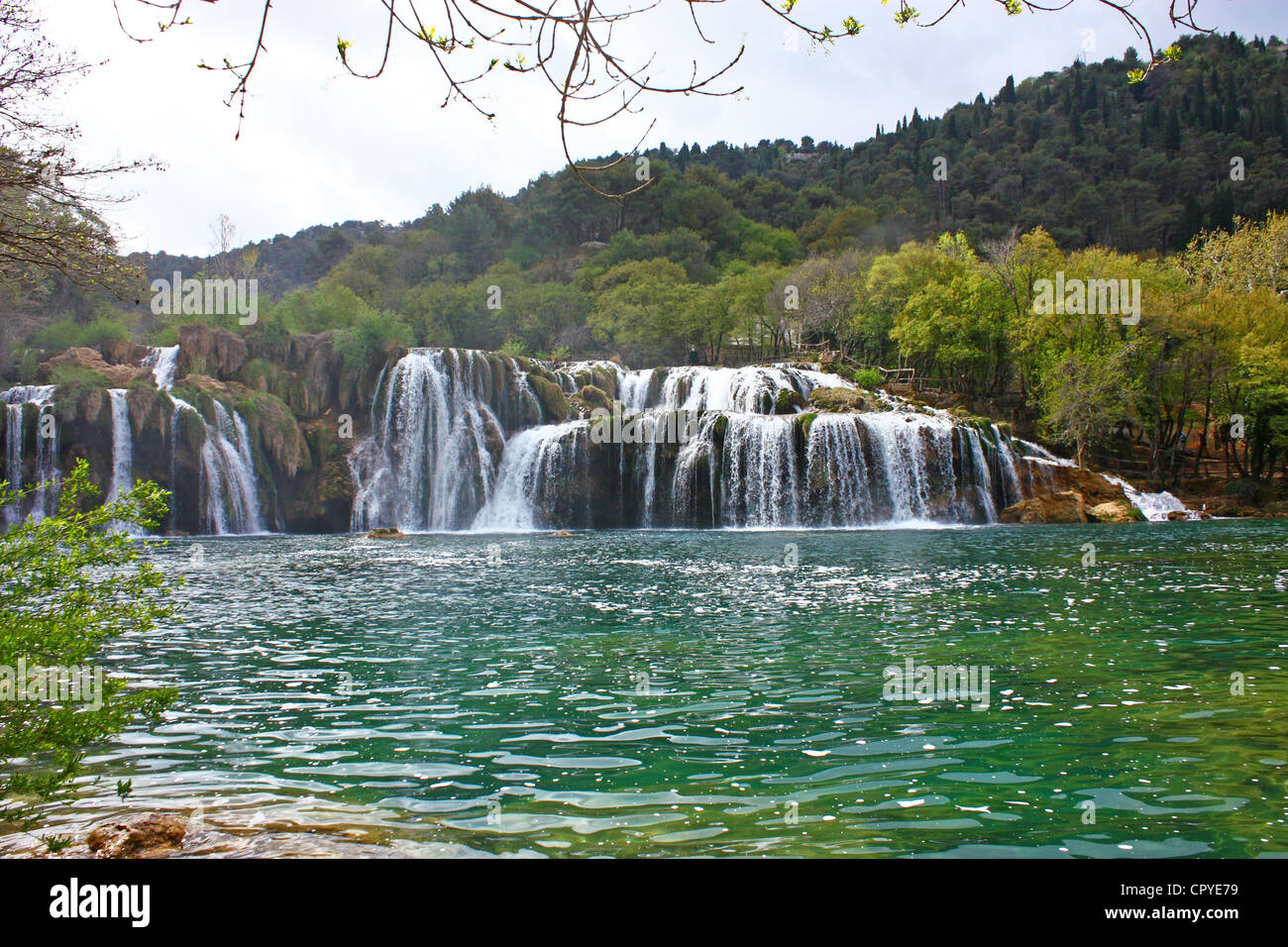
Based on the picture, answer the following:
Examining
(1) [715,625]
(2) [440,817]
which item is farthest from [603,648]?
(2) [440,817]

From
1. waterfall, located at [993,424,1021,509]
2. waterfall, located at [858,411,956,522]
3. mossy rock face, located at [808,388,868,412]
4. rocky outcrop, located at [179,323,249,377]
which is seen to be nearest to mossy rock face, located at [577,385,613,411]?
mossy rock face, located at [808,388,868,412]

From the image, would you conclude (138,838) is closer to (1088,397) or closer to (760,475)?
(760,475)

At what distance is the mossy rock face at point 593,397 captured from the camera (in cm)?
4588

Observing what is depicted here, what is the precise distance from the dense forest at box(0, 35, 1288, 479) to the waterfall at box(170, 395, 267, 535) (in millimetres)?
8054

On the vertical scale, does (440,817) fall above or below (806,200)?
below

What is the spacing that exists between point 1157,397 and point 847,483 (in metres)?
17.2

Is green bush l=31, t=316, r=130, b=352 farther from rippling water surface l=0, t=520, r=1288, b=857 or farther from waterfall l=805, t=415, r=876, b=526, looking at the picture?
waterfall l=805, t=415, r=876, b=526

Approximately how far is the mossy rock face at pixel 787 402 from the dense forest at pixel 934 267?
477 inches

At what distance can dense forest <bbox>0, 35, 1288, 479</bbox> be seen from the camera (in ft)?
140

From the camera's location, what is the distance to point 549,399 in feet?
146

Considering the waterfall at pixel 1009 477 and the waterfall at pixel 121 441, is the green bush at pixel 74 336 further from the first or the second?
the waterfall at pixel 1009 477

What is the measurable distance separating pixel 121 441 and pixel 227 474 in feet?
14.2
